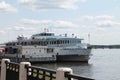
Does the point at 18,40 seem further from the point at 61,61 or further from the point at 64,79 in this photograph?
the point at 64,79

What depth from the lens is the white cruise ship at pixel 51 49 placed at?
8127 cm

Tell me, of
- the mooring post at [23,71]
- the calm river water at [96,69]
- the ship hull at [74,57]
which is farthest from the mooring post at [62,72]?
the ship hull at [74,57]

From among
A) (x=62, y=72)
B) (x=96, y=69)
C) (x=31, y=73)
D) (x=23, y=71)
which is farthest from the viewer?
(x=96, y=69)

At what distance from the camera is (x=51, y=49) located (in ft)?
279

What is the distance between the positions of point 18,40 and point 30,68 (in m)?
82.8

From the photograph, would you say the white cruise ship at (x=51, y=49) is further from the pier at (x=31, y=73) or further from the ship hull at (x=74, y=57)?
the pier at (x=31, y=73)

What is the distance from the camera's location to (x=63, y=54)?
84375 millimetres

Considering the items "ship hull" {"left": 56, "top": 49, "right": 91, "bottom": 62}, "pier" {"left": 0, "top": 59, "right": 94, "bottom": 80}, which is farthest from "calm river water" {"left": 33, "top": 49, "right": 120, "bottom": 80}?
"pier" {"left": 0, "top": 59, "right": 94, "bottom": 80}

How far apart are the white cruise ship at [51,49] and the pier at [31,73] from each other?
6195 centimetres

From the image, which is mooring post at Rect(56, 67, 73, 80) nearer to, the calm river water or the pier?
the pier

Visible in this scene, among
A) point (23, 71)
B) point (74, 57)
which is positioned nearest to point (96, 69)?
point (74, 57)

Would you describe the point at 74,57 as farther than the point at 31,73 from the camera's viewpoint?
Yes

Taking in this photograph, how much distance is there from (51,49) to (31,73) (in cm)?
7223

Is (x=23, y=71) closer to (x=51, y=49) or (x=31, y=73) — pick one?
(x=31, y=73)
